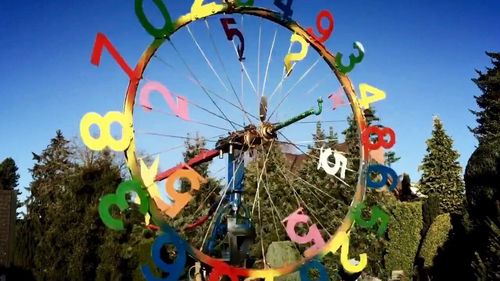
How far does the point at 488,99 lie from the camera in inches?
1132

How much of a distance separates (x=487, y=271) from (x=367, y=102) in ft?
8.38

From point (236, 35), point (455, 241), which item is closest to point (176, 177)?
point (236, 35)

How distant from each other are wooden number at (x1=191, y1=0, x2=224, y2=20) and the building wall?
18.9 feet

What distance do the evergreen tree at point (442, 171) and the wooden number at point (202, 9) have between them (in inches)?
720

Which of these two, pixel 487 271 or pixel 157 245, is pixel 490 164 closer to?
pixel 487 271

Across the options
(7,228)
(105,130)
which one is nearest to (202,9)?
(105,130)

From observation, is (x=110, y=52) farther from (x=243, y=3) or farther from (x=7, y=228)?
(x=7, y=228)

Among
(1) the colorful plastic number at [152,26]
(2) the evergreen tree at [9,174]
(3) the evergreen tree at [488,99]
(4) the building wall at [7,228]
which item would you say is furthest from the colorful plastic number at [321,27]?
(2) the evergreen tree at [9,174]

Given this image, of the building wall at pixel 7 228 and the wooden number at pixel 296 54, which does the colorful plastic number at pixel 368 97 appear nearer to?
the wooden number at pixel 296 54

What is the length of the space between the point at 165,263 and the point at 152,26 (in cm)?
246

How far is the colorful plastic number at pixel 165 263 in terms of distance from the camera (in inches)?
177

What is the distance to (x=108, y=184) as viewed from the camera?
8.84 m

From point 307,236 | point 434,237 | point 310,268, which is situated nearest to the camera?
point 310,268

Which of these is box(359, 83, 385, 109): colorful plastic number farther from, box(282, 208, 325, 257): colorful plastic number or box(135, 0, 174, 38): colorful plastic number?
box(135, 0, 174, 38): colorful plastic number
